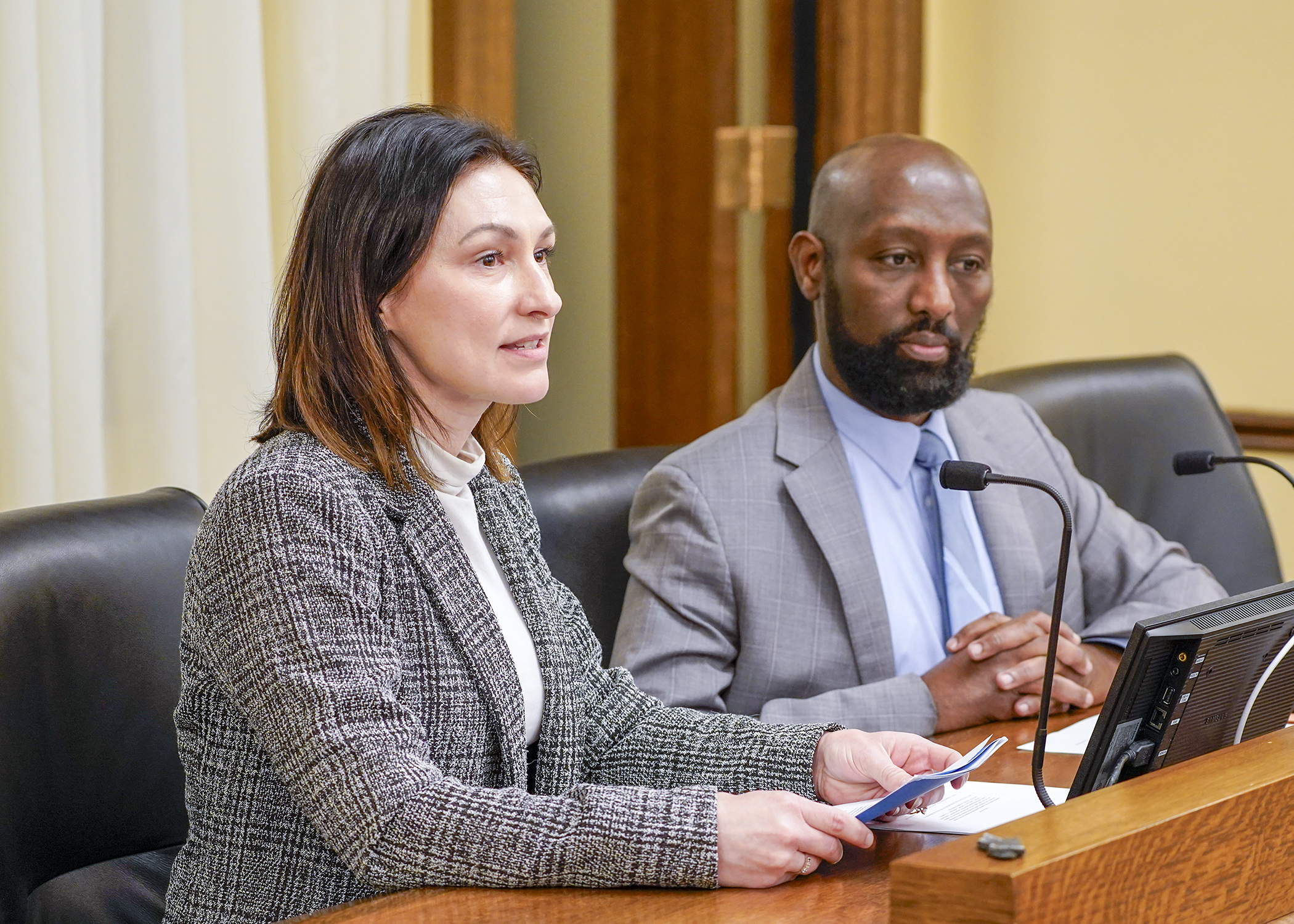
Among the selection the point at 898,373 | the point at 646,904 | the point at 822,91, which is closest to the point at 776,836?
the point at 646,904

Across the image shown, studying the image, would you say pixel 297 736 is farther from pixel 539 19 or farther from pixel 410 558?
pixel 539 19

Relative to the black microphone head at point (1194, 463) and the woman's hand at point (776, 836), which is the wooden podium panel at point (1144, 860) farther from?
the black microphone head at point (1194, 463)

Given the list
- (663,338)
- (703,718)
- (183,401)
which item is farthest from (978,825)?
(663,338)

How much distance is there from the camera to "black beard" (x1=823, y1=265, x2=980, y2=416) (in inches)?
77.6

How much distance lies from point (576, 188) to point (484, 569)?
84.0 inches

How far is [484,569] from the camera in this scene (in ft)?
4.54

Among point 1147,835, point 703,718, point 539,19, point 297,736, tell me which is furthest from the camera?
point 539,19

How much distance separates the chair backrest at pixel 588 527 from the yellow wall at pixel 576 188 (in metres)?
1.24

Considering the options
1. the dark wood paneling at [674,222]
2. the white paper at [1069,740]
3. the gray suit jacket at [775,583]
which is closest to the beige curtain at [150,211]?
the gray suit jacket at [775,583]

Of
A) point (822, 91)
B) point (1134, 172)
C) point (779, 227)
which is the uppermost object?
point (822, 91)

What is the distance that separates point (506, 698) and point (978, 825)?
1.44 ft

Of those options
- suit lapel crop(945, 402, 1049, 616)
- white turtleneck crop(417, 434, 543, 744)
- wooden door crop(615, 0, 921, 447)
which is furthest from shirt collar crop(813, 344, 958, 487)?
wooden door crop(615, 0, 921, 447)

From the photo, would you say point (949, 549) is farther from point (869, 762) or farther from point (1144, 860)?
point (1144, 860)

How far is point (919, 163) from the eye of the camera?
201 cm
